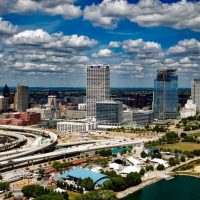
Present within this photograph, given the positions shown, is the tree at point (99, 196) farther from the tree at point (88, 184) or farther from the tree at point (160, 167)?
the tree at point (160, 167)

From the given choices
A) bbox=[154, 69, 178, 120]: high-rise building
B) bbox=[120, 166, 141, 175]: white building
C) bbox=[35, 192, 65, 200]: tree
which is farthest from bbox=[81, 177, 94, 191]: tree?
bbox=[154, 69, 178, 120]: high-rise building

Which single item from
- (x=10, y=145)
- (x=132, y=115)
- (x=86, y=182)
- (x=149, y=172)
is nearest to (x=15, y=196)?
(x=86, y=182)

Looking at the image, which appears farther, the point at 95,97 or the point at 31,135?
the point at 95,97

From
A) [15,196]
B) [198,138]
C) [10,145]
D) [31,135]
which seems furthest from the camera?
[31,135]

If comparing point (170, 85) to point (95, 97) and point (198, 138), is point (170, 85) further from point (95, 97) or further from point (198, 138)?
point (198, 138)

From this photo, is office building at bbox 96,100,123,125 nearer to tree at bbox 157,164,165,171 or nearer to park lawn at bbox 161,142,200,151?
park lawn at bbox 161,142,200,151

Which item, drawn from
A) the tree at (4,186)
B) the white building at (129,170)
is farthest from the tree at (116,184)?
the tree at (4,186)

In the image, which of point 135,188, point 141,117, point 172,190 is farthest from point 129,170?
point 141,117
